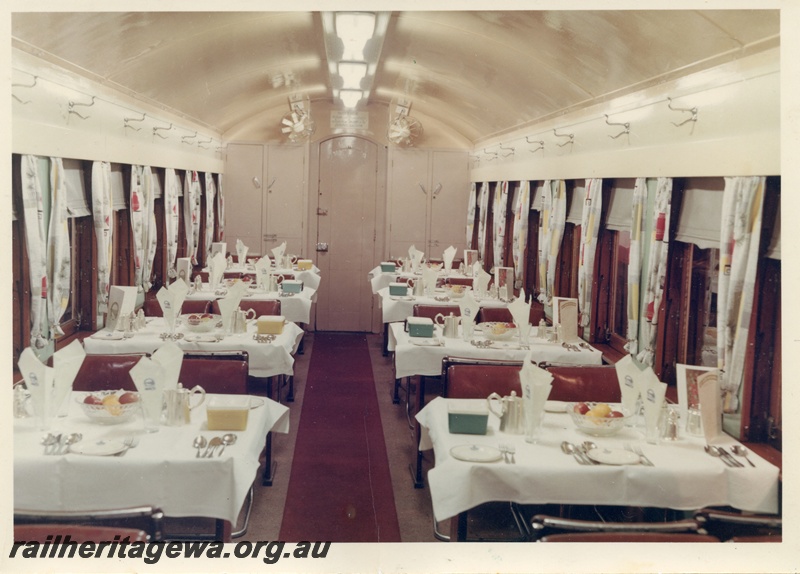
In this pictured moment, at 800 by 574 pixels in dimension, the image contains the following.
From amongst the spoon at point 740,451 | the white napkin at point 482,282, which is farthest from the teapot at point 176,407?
the white napkin at point 482,282

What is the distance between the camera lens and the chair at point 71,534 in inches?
111

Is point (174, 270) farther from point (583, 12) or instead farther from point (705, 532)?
point (705, 532)

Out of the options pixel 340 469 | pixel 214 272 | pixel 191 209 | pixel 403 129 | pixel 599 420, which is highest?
pixel 403 129

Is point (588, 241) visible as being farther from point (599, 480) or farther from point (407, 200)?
point (407, 200)

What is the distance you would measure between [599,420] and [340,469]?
2.16 metres

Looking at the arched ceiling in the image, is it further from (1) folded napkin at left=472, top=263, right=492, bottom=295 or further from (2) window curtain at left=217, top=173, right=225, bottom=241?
(2) window curtain at left=217, top=173, right=225, bottom=241

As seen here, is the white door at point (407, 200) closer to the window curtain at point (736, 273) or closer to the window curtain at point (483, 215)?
the window curtain at point (483, 215)

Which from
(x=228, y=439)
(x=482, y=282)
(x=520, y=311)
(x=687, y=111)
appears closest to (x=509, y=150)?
(x=482, y=282)

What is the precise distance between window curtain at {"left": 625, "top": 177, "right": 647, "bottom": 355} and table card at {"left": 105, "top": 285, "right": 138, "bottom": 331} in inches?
139

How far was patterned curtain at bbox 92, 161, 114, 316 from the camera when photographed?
6.19 meters

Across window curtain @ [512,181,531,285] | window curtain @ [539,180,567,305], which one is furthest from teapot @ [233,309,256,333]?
window curtain @ [512,181,531,285]

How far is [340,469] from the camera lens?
540cm

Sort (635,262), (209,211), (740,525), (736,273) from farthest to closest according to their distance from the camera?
(209,211)
(635,262)
(736,273)
(740,525)
